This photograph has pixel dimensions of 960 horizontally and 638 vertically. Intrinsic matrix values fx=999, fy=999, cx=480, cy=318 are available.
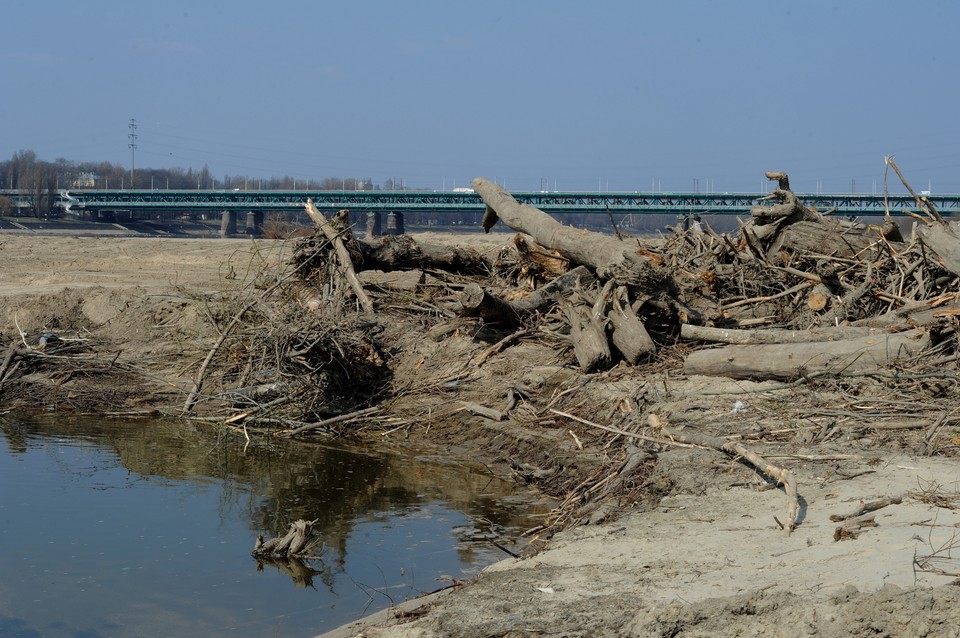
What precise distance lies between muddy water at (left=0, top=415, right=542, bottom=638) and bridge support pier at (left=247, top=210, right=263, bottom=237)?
3571 centimetres

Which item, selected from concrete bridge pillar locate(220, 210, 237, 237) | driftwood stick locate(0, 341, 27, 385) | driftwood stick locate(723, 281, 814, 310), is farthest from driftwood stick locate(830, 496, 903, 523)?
concrete bridge pillar locate(220, 210, 237, 237)

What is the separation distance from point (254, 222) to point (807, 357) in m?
41.6

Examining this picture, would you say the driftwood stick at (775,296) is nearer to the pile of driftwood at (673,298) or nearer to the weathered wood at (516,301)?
the pile of driftwood at (673,298)

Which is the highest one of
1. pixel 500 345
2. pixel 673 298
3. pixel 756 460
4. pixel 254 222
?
pixel 254 222

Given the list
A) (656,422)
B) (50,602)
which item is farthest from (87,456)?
(656,422)

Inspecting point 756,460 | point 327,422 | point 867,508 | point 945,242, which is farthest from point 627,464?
point 945,242

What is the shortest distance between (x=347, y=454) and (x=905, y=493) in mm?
5313

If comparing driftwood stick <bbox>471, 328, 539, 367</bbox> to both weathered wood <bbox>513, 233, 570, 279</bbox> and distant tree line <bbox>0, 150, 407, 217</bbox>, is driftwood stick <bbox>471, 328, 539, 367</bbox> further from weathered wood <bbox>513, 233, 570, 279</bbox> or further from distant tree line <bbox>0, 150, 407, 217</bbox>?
distant tree line <bbox>0, 150, 407, 217</bbox>

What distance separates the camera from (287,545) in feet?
21.4

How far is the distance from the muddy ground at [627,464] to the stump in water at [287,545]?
1.38 metres

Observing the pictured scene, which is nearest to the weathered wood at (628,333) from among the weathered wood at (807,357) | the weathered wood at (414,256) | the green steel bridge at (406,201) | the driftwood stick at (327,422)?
the weathered wood at (807,357)

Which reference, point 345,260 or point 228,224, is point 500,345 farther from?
point 228,224

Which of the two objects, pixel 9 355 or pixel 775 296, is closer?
pixel 775 296

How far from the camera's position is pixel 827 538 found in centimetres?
516
